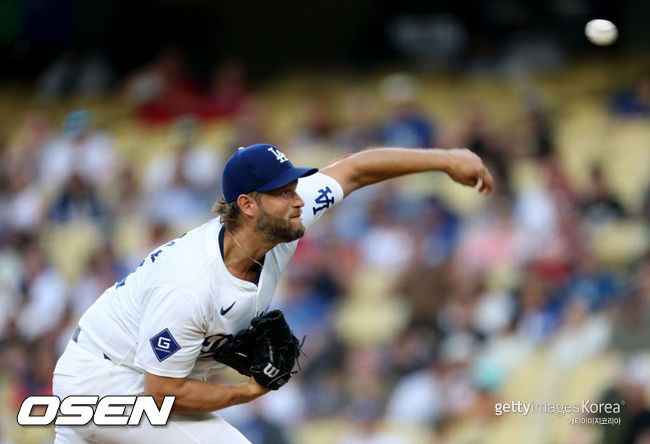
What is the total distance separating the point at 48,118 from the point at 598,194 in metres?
8.60

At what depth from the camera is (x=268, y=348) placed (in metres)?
4.52

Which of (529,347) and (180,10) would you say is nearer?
(529,347)

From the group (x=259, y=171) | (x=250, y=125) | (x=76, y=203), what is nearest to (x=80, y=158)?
(x=76, y=203)

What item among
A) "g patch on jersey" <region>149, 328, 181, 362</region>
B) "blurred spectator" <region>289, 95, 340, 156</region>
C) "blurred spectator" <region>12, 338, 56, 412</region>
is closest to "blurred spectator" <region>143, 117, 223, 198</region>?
"blurred spectator" <region>289, 95, 340, 156</region>

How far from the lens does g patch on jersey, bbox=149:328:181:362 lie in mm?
4301

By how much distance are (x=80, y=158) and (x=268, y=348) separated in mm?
9270

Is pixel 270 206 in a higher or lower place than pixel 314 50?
higher

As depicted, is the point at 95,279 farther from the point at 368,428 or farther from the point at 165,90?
the point at 368,428

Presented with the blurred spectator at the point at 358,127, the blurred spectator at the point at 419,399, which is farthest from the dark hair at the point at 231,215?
the blurred spectator at the point at 358,127

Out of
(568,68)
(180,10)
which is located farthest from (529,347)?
(180,10)

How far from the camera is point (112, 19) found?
14.8 metres

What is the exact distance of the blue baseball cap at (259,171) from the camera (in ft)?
14.6

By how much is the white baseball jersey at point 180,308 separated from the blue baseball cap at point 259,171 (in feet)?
0.89

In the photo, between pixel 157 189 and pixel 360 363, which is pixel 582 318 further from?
pixel 157 189
